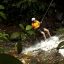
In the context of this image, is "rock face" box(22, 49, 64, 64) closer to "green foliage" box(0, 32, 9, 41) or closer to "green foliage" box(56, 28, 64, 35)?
"green foliage" box(56, 28, 64, 35)

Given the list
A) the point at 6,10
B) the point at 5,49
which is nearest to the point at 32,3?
the point at 6,10

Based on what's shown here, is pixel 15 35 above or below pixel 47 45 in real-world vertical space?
below

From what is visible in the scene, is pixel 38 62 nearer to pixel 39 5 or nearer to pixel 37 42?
pixel 37 42

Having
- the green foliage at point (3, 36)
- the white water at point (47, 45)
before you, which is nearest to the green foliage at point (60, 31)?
the white water at point (47, 45)

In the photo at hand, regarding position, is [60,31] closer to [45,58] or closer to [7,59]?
[45,58]

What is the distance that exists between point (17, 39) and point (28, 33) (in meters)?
0.66

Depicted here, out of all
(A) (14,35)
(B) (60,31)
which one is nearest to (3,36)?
(A) (14,35)

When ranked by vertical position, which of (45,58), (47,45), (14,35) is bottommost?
(14,35)

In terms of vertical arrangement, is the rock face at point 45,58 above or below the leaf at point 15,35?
above

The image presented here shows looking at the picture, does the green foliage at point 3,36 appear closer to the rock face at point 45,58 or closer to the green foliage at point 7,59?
the green foliage at point 7,59

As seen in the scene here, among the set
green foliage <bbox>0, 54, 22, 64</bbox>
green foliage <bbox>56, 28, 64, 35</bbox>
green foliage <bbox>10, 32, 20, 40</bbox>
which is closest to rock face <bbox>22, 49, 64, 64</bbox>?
green foliage <bbox>0, 54, 22, 64</bbox>

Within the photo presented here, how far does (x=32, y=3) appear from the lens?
14.9 m

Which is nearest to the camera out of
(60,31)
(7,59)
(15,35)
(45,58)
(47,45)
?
(7,59)

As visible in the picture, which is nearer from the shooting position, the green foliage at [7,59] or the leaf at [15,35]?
the green foliage at [7,59]
